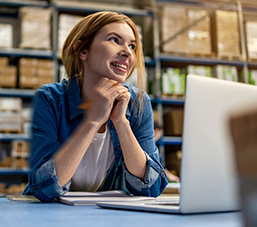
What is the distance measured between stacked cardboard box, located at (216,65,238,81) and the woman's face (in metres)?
2.80

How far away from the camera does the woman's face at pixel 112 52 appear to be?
3.33 ft

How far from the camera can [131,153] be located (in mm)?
897

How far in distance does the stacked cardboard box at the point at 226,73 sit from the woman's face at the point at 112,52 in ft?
9.19

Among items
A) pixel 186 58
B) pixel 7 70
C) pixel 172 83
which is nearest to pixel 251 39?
pixel 186 58

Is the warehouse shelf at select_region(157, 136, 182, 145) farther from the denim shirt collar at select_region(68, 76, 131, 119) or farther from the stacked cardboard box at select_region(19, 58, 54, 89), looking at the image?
the denim shirt collar at select_region(68, 76, 131, 119)

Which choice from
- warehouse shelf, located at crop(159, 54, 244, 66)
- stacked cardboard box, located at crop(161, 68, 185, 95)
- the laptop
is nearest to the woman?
the laptop

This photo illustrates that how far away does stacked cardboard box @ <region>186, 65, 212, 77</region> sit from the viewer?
3641 mm

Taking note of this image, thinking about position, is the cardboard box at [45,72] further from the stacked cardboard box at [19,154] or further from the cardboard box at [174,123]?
the cardboard box at [174,123]

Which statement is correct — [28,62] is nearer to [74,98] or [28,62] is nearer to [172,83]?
[172,83]

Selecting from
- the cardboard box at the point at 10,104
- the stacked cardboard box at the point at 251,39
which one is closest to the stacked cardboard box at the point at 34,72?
the cardboard box at the point at 10,104

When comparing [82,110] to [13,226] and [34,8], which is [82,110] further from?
[34,8]

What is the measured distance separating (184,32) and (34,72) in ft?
5.87

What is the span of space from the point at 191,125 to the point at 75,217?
238mm

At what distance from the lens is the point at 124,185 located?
982 mm
